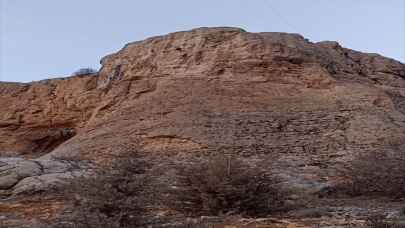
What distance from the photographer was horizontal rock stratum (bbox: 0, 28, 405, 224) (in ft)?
51.4

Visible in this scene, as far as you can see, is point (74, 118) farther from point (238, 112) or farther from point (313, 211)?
point (313, 211)

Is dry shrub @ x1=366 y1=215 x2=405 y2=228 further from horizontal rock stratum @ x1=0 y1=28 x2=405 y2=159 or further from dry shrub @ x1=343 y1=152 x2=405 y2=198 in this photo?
horizontal rock stratum @ x1=0 y1=28 x2=405 y2=159

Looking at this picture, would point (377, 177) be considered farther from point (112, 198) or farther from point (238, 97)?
point (112, 198)

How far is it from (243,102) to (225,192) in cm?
663

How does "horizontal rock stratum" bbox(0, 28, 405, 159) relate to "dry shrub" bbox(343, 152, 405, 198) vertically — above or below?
above

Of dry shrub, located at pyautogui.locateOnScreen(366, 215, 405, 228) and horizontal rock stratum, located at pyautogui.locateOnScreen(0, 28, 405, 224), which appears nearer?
dry shrub, located at pyautogui.locateOnScreen(366, 215, 405, 228)

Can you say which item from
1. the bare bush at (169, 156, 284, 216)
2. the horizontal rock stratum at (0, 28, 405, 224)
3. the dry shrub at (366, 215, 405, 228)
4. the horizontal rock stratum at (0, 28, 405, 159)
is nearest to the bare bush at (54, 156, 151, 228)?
the bare bush at (169, 156, 284, 216)

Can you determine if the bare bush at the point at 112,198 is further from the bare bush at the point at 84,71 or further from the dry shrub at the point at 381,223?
the bare bush at the point at 84,71

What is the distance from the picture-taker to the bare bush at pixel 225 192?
11078 millimetres

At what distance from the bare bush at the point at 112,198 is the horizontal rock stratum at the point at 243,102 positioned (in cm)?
443

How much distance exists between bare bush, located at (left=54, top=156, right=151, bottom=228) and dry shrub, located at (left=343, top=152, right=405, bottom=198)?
476 centimetres

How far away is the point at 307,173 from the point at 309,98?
13.3ft

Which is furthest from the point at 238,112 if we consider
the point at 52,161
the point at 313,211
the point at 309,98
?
the point at 313,211

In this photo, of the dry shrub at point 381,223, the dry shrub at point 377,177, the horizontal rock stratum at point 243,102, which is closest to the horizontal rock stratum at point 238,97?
the horizontal rock stratum at point 243,102
